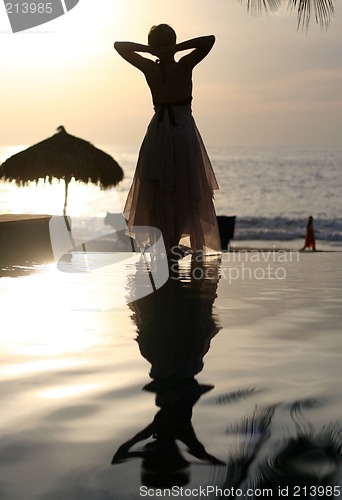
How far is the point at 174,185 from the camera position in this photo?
23.8 feet

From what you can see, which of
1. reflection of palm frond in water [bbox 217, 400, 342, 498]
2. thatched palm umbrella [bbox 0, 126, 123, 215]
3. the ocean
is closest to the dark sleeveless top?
reflection of palm frond in water [bbox 217, 400, 342, 498]

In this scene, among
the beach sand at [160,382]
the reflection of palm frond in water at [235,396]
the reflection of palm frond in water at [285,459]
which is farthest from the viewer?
the reflection of palm frond in water at [235,396]

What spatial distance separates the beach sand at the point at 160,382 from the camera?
7.20ft

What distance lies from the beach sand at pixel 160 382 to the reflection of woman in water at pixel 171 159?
1178mm

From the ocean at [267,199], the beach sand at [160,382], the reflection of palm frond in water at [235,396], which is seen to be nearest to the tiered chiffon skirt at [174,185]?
the beach sand at [160,382]

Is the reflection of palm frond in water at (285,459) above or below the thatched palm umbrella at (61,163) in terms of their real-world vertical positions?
above

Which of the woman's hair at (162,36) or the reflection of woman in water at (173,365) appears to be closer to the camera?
the reflection of woman in water at (173,365)

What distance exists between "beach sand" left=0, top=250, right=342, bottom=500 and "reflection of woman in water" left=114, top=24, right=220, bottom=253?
1178 millimetres

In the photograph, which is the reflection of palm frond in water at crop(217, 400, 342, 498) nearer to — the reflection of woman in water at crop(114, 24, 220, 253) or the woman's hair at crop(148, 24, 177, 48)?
the reflection of woman in water at crop(114, 24, 220, 253)

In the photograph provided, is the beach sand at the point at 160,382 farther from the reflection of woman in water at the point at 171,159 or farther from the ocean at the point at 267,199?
the ocean at the point at 267,199

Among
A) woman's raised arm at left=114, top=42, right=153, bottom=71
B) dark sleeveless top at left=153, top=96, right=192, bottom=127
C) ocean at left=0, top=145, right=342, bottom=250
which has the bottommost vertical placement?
ocean at left=0, top=145, right=342, bottom=250

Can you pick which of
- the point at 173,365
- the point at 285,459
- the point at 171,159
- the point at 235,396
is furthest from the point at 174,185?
the point at 285,459

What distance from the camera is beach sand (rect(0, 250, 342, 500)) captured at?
2195 mm

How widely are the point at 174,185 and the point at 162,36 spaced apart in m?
1.17
